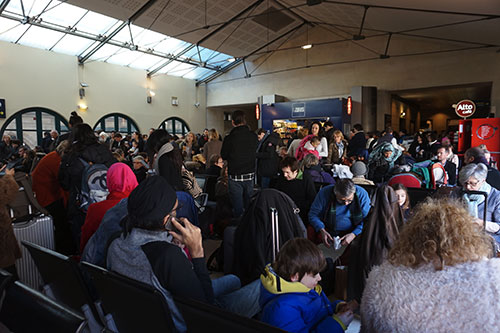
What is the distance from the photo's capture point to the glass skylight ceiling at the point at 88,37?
401 inches

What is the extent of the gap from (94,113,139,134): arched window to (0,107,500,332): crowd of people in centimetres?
1124

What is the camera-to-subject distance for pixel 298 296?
1.42m

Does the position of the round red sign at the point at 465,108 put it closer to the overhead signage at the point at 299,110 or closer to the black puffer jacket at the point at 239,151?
the black puffer jacket at the point at 239,151

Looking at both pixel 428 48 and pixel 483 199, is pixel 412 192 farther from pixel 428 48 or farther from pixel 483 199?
pixel 428 48

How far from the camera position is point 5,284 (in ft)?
5.09

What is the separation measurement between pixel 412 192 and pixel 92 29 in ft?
40.3

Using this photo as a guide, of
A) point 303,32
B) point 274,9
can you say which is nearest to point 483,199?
point 274,9

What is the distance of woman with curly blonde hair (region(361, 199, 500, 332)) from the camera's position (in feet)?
3.34

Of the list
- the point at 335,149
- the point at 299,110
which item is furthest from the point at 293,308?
the point at 299,110

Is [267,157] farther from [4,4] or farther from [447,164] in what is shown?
[4,4]

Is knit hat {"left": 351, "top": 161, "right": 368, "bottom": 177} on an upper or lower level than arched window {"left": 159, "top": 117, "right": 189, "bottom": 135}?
lower

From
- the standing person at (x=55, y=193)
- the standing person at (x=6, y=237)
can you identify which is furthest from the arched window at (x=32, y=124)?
the standing person at (x=6, y=237)

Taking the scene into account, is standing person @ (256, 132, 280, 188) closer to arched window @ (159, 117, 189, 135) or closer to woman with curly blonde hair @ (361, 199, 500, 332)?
woman with curly blonde hair @ (361, 199, 500, 332)

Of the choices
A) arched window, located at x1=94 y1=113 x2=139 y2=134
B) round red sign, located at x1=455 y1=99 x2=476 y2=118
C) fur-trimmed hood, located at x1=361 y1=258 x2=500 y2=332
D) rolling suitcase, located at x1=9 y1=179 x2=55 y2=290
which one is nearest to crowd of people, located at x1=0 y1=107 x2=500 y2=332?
fur-trimmed hood, located at x1=361 y1=258 x2=500 y2=332
